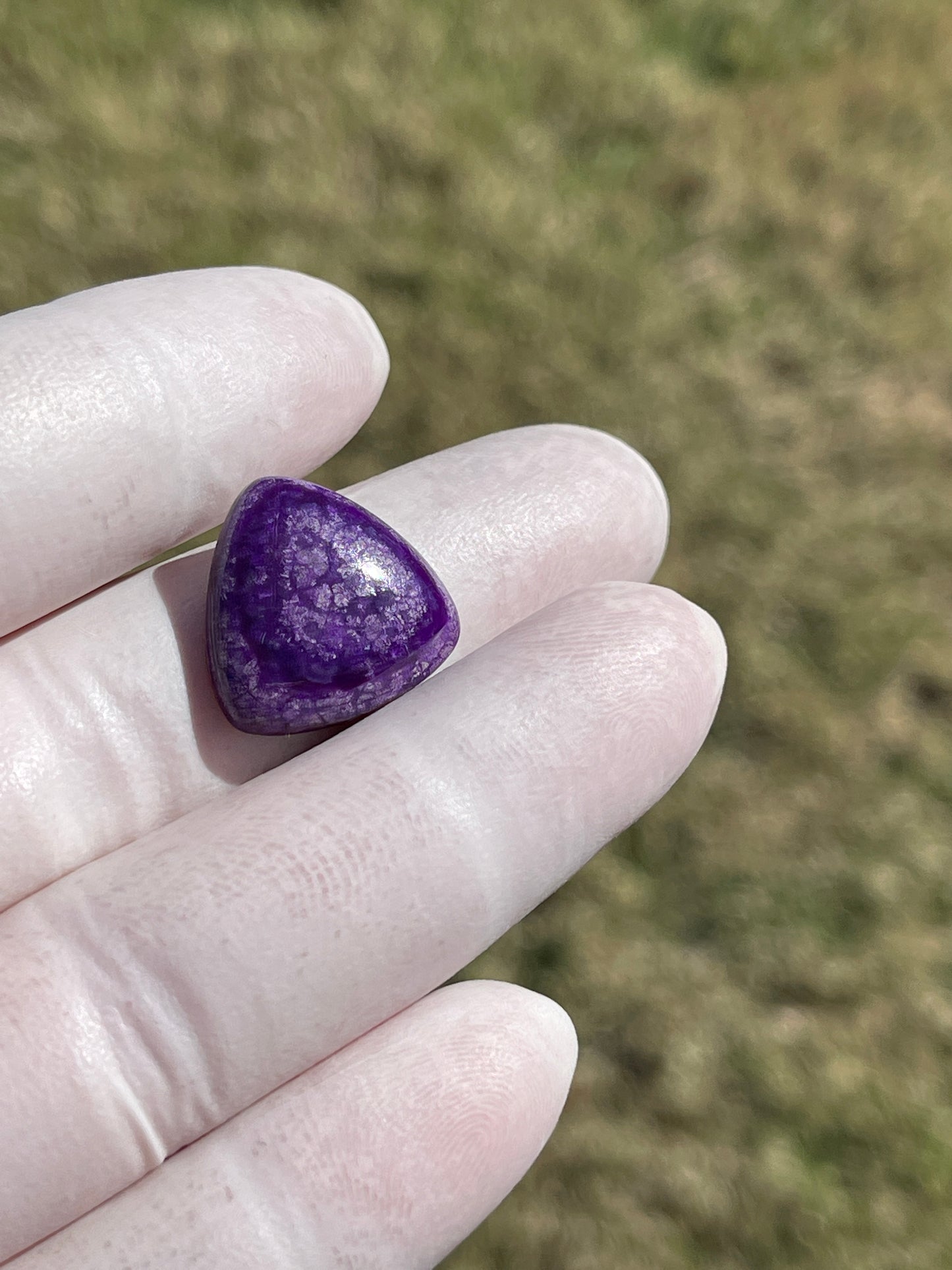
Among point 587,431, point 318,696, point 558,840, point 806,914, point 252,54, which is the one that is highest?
point 252,54

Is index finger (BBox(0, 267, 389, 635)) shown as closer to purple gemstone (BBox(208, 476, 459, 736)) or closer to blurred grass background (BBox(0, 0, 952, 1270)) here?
purple gemstone (BBox(208, 476, 459, 736))

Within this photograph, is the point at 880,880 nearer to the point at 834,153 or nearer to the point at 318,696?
the point at 318,696

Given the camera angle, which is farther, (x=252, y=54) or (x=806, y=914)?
(x=252, y=54)

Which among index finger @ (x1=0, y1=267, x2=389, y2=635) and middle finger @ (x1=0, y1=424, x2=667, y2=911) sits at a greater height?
index finger @ (x1=0, y1=267, x2=389, y2=635)

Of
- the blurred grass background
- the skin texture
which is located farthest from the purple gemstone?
the blurred grass background

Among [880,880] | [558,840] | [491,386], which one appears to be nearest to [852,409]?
[491,386]

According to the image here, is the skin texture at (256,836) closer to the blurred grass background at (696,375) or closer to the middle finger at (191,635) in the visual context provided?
the middle finger at (191,635)
